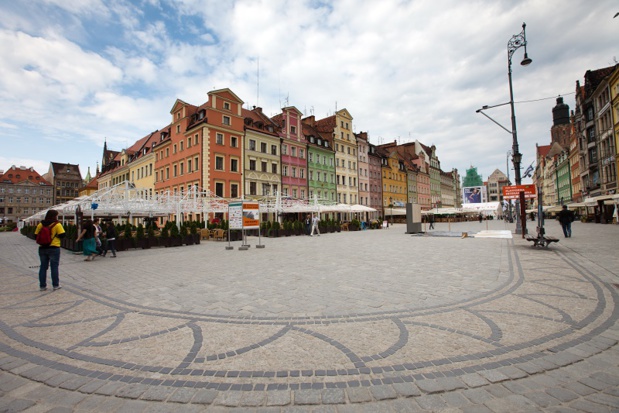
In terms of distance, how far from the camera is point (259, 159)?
Answer: 130 ft

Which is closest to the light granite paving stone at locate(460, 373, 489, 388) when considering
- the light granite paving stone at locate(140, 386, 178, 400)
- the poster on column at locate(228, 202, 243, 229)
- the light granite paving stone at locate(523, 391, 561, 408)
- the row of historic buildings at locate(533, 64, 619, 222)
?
the light granite paving stone at locate(523, 391, 561, 408)

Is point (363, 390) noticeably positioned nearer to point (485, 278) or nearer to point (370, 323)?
point (370, 323)

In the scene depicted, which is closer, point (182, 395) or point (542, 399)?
point (542, 399)

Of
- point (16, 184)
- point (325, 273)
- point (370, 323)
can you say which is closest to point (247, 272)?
point (325, 273)

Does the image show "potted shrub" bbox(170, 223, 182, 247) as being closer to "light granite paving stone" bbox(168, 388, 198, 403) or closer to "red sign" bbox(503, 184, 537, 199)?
"light granite paving stone" bbox(168, 388, 198, 403)

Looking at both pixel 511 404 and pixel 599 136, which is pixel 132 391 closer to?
pixel 511 404

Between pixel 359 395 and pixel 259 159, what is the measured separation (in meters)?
38.2

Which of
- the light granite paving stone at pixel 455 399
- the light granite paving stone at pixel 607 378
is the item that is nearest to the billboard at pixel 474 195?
the light granite paving stone at pixel 607 378

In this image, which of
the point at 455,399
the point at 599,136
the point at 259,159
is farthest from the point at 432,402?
the point at 599,136

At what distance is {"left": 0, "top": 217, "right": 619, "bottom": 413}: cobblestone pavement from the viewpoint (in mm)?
2838

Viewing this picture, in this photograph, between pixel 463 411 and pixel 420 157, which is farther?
pixel 420 157

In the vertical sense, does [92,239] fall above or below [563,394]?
above

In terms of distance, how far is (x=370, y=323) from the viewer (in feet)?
15.3

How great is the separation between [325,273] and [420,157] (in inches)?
3116
